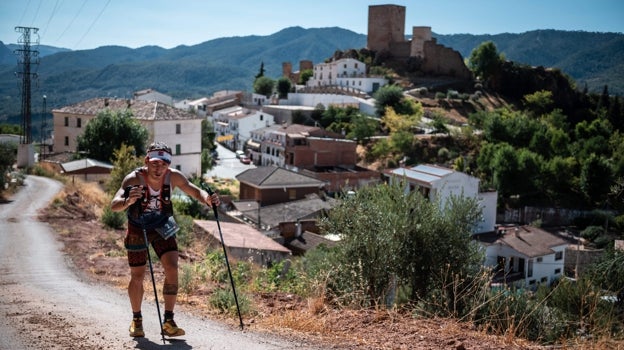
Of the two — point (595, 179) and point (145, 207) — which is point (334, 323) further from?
point (595, 179)

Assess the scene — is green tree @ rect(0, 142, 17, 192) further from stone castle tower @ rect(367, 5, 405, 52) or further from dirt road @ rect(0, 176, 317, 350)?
stone castle tower @ rect(367, 5, 405, 52)

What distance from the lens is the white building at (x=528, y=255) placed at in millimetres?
25297

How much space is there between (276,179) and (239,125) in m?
29.8

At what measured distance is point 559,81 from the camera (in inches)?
2773

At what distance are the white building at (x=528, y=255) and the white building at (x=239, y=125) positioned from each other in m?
38.7

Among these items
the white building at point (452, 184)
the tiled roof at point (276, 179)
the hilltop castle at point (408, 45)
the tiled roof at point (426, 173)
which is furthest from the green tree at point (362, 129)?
the hilltop castle at point (408, 45)

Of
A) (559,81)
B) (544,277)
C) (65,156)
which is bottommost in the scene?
(544,277)

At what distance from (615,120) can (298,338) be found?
6668cm

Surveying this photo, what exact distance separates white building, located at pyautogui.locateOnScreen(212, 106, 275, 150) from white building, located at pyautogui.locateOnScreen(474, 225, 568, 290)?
38.7m

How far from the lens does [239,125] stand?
64.1 meters

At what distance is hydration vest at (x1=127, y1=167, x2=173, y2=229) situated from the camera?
196 inches

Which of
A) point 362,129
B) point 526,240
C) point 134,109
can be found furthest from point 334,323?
point 362,129

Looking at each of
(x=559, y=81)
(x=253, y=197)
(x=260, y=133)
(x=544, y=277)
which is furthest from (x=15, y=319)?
(x=559, y=81)

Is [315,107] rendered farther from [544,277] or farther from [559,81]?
[544,277]
